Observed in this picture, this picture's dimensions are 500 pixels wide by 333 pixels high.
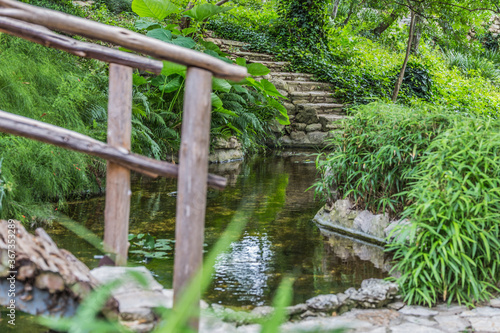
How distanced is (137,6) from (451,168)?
6.07 m

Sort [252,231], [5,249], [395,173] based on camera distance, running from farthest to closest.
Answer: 1. [252,231]
2. [395,173]
3. [5,249]

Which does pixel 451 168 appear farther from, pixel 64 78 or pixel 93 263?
pixel 64 78

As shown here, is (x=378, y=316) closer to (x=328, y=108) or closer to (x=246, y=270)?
(x=246, y=270)

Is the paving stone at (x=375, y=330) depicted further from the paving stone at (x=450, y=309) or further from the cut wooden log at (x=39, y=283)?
the cut wooden log at (x=39, y=283)

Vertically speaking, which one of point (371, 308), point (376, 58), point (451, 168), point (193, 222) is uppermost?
point (376, 58)

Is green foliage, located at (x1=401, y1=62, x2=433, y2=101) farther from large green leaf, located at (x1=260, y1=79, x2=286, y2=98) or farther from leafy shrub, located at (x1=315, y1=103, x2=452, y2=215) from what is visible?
leafy shrub, located at (x1=315, y1=103, x2=452, y2=215)

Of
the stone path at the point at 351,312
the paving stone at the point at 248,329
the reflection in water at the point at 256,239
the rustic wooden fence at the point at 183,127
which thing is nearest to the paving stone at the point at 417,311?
the stone path at the point at 351,312

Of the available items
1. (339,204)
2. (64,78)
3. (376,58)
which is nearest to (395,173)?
(339,204)

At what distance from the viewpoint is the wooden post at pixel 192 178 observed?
1916 millimetres

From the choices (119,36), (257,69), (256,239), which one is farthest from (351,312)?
(257,69)

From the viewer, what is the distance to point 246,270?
3340 mm

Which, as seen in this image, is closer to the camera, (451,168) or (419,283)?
(419,283)

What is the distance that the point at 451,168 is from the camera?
3.15 meters

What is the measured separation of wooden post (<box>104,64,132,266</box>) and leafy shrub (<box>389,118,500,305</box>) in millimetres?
1723
